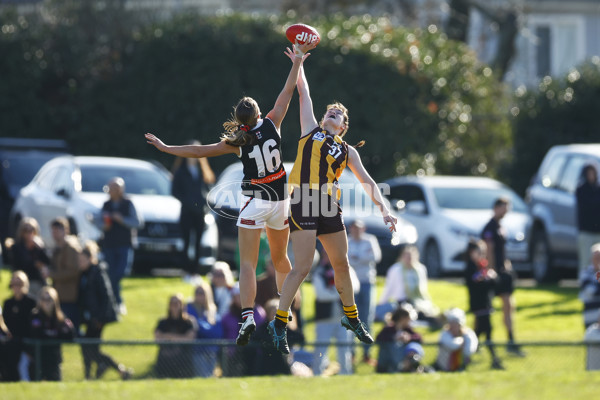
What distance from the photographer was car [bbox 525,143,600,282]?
63.4ft

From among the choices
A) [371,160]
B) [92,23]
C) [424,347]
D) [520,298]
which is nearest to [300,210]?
[424,347]

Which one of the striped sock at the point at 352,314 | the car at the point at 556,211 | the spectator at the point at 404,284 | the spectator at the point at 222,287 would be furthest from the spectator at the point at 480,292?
the striped sock at the point at 352,314

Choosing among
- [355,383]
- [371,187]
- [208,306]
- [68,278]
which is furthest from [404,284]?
[371,187]

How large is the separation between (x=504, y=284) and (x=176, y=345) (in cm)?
509

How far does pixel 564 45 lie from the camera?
120 ft

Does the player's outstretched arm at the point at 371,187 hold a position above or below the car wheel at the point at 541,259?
above

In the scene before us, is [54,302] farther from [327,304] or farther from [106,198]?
[106,198]

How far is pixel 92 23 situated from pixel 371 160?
8412mm

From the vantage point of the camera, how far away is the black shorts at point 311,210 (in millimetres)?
8227

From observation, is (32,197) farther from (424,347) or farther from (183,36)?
(424,347)

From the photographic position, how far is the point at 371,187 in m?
8.21

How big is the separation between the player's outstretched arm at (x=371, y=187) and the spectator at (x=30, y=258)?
27.2 feet

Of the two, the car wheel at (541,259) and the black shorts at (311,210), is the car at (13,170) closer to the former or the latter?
the car wheel at (541,259)

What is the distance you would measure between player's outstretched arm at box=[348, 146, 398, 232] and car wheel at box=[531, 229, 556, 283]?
12129 millimetres
